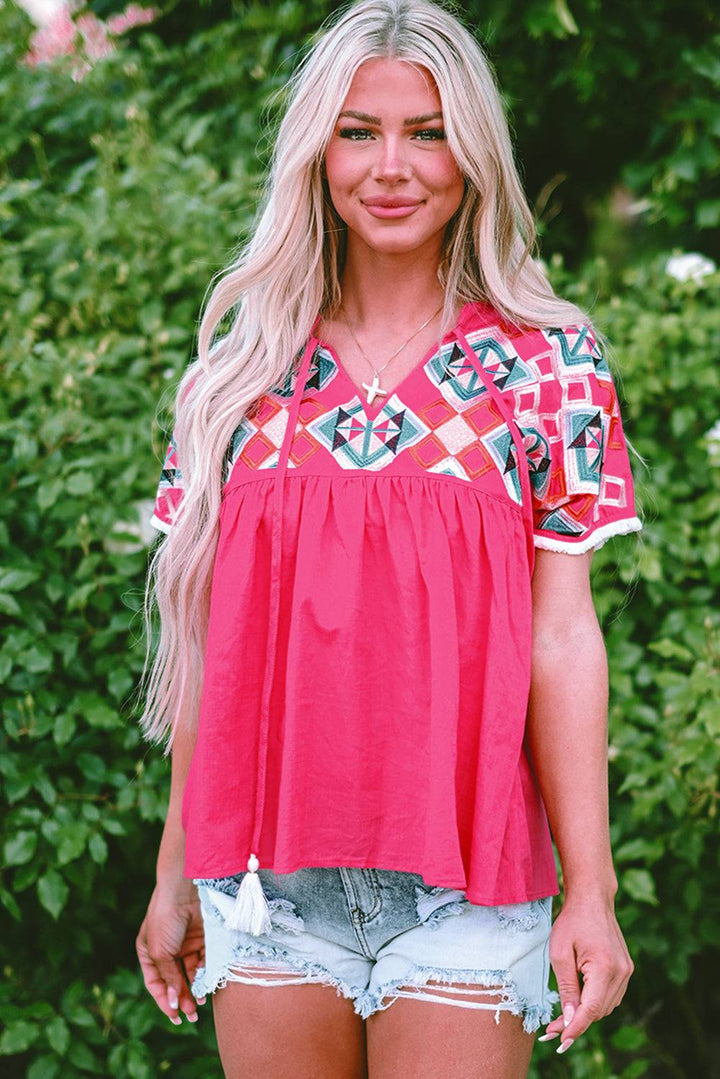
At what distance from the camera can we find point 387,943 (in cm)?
170

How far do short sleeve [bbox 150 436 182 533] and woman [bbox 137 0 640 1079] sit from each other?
0.10 metres

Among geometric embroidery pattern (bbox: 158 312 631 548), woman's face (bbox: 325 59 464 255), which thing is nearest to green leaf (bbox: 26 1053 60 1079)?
geometric embroidery pattern (bbox: 158 312 631 548)

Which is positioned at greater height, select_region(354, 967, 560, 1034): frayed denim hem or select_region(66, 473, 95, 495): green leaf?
select_region(66, 473, 95, 495): green leaf

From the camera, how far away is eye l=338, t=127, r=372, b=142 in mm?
1778

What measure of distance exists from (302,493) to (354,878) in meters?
0.56

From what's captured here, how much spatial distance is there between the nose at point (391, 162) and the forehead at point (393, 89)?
0.12 feet

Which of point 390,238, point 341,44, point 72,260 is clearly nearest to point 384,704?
point 390,238

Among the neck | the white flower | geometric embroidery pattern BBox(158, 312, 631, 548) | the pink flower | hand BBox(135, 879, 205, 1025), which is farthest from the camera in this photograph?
the pink flower

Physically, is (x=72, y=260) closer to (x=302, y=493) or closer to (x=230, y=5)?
(x=230, y=5)

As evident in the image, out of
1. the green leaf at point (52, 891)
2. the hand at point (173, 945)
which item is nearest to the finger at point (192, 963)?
the hand at point (173, 945)

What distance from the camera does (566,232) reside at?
13.2 ft

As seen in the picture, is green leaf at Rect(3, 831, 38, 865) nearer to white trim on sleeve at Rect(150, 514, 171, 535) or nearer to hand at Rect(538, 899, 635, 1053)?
white trim on sleeve at Rect(150, 514, 171, 535)

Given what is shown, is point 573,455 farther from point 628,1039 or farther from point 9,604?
point 628,1039

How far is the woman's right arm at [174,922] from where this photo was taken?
6.39 feet
